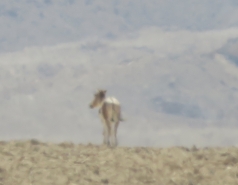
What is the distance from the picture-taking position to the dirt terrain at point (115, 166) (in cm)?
2103

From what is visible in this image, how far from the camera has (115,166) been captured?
22.4 meters

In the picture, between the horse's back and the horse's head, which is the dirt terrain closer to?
the horse's back

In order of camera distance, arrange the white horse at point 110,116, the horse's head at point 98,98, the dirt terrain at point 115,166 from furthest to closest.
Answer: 1. the horse's head at point 98,98
2. the white horse at point 110,116
3. the dirt terrain at point 115,166

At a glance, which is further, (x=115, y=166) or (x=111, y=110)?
(x=111, y=110)

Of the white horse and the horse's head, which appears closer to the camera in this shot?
the white horse

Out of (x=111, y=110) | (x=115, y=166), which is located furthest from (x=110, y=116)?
(x=115, y=166)

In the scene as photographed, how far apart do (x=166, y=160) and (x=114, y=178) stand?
2.42m

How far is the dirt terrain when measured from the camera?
69.0 ft

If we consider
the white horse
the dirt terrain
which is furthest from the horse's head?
the dirt terrain

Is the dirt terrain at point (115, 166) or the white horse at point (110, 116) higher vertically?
the white horse at point (110, 116)

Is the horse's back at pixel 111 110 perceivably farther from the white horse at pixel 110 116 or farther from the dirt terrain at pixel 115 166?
the dirt terrain at pixel 115 166

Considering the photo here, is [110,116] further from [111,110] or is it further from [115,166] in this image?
[115,166]

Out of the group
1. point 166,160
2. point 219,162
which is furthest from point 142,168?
point 219,162

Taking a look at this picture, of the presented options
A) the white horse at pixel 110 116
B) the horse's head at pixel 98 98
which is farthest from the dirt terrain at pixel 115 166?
the horse's head at pixel 98 98
